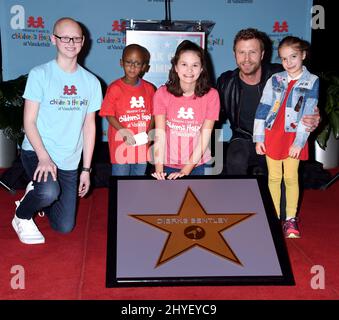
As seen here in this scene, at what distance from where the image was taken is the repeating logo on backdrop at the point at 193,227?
3.16 m

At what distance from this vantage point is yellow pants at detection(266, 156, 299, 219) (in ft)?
12.9

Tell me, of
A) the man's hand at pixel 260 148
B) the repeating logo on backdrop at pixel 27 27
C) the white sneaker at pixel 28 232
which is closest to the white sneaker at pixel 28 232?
the white sneaker at pixel 28 232

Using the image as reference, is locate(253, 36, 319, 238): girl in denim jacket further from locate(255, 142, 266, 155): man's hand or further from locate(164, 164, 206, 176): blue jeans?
locate(164, 164, 206, 176): blue jeans

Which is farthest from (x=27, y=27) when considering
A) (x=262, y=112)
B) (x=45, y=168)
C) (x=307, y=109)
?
(x=307, y=109)

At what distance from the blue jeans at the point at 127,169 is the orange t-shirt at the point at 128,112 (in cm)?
4

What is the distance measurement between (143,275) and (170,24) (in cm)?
256

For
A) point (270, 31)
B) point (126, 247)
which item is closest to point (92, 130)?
point (126, 247)

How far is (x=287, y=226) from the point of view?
4.02 metres

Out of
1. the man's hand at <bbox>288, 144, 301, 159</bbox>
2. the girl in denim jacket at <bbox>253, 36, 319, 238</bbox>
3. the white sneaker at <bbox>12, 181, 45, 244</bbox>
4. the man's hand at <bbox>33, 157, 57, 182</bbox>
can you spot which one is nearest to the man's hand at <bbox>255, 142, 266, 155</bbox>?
the girl in denim jacket at <bbox>253, 36, 319, 238</bbox>

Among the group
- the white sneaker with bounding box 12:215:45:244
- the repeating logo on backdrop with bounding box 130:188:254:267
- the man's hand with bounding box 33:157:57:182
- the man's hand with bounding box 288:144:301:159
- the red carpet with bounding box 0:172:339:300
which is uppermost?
the man's hand with bounding box 288:144:301:159

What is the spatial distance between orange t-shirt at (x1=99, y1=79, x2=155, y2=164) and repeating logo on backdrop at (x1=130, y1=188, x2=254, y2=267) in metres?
0.84

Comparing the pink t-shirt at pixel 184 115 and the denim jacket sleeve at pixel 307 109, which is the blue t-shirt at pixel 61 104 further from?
the denim jacket sleeve at pixel 307 109

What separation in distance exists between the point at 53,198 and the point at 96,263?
501 millimetres

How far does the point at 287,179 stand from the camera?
3.96m
